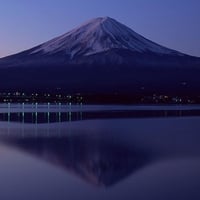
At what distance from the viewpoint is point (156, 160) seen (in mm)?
10273

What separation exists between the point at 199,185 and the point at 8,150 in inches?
248

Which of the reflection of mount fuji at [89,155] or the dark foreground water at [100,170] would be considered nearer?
the dark foreground water at [100,170]

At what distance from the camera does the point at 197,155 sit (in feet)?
36.2

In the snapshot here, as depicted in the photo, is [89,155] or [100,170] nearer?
[100,170]

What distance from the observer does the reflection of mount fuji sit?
28.3 ft

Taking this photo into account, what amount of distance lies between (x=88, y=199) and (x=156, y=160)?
158 inches

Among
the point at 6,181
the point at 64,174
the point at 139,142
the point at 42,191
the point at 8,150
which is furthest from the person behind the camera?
the point at 139,142

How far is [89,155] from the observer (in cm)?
1123

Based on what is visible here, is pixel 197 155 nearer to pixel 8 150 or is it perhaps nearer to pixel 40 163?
pixel 40 163

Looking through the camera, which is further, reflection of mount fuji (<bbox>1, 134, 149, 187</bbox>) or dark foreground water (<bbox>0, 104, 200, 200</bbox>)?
reflection of mount fuji (<bbox>1, 134, 149, 187</bbox>)

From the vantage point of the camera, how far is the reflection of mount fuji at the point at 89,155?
28.3ft

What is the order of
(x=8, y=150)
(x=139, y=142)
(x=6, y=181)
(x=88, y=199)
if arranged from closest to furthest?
(x=88, y=199)
(x=6, y=181)
(x=8, y=150)
(x=139, y=142)

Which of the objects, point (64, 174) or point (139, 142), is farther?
point (139, 142)

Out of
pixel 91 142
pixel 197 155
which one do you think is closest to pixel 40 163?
pixel 197 155
